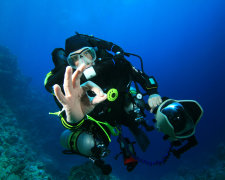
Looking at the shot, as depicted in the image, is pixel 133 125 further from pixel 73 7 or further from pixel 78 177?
pixel 73 7

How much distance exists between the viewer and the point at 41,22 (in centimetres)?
7700

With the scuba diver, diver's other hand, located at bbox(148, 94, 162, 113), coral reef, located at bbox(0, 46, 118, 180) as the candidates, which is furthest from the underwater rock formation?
diver's other hand, located at bbox(148, 94, 162, 113)

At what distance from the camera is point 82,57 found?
2.63 metres

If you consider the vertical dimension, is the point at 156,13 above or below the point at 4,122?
above

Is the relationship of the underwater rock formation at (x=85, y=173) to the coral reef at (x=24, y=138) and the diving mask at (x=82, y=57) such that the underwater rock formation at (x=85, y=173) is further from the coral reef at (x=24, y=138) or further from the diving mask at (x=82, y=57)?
the diving mask at (x=82, y=57)

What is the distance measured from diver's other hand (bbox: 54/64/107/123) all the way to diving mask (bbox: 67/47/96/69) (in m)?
1.16

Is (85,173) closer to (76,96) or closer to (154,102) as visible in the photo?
(154,102)

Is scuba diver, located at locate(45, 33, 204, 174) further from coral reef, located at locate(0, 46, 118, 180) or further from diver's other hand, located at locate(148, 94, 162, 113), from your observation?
coral reef, located at locate(0, 46, 118, 180)

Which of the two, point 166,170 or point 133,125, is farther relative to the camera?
point 166,170

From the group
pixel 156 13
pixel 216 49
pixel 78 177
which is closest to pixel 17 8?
pixel 78 177

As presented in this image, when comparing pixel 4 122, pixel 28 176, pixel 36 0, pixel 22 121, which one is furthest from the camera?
pixel 36 0

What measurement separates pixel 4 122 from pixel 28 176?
6792 mm

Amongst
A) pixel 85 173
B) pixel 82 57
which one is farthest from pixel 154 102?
pixel 85 173

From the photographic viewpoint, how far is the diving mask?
263 cm
